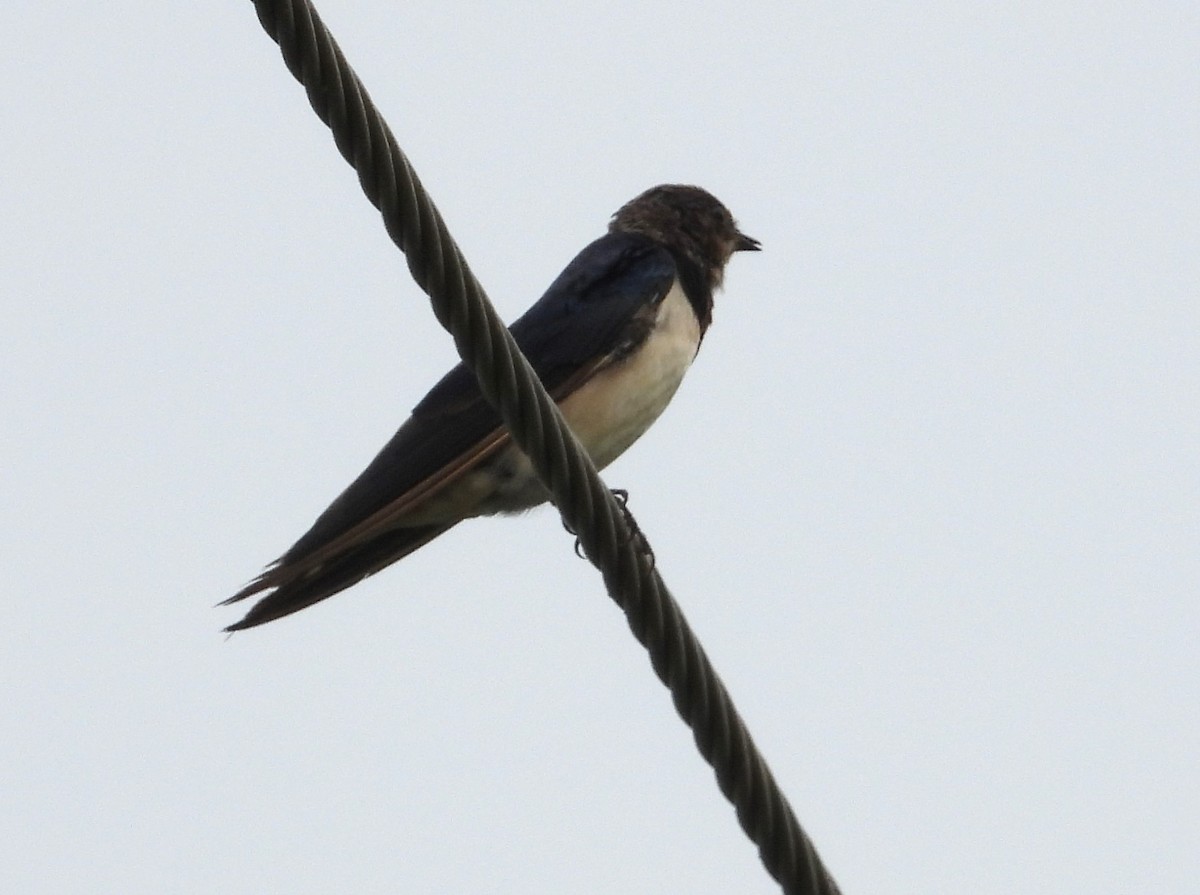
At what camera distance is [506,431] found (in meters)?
5.01

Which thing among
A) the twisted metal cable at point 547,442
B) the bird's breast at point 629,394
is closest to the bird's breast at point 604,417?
the bird's breast at point 629,394

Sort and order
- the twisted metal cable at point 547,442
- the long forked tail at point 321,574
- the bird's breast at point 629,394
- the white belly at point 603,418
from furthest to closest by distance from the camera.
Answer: the bird's breast at point 629,394
the white belly at point 603,418
the long forked tail at point 321,574
the twisted metal cable at point 547,442

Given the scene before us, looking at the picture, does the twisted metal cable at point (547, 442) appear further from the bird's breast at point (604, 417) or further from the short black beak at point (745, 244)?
the short black beak at point (745, 244)

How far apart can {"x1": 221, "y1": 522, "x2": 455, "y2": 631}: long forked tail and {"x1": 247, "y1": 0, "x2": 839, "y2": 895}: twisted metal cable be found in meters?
1.35

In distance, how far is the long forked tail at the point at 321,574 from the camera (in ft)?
15.6

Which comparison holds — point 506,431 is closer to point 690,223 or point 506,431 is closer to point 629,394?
point 629,394

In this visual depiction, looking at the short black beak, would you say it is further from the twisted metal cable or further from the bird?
the twisted metal cable

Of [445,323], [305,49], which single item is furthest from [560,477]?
[305,49]

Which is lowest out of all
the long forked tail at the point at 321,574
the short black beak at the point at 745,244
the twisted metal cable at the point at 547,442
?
the twisted metal cable at the point at 547,442

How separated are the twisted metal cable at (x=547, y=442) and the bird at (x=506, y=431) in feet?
4.53

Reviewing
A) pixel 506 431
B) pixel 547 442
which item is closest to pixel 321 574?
pixel 506 431

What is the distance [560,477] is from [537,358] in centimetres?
219

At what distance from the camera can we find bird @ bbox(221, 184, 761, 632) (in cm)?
Answer: 495

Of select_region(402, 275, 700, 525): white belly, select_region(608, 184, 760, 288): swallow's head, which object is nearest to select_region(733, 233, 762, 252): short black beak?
select_region(608, 184, 760, 288): swallow's head
